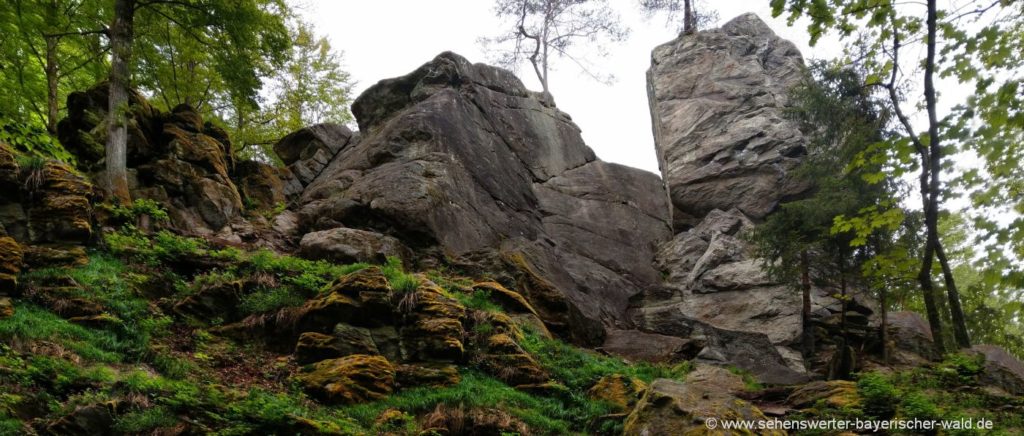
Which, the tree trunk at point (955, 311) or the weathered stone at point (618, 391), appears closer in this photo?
the tree trunk at point (955, 311)

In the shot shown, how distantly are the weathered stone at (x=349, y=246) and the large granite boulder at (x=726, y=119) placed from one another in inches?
491

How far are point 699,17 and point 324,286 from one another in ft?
80.4

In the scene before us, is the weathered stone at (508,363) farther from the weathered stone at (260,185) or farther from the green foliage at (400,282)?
the weathered stone at (260,185)

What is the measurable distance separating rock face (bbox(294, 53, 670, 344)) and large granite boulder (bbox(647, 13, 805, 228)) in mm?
1688

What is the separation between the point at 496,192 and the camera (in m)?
18.3

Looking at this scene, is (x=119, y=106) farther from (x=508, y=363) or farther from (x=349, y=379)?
(x=508, y=363)

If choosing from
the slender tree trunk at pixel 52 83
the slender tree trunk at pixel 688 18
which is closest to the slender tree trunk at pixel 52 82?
the slender tree trunk at pixel 52 83

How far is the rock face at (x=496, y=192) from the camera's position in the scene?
1483 centimetres

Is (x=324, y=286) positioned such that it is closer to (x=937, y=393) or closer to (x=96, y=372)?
(x=96, y=372)

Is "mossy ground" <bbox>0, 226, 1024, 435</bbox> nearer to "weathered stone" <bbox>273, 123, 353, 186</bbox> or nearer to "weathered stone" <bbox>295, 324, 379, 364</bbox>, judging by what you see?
"weathered stone" <bbox>295, 324, 379, 364</bbox>

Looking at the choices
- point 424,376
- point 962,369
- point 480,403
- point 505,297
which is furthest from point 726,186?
point 480,403

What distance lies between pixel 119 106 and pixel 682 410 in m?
12.4

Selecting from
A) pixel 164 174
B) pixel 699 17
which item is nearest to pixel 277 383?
pixel 164 174

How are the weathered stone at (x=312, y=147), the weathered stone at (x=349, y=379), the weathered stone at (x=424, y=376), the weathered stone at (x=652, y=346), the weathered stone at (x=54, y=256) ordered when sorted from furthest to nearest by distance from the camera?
the weathered stone at (x=312, y=147)
the weathered stone at (x=652, y=346)
the weathered stone at (x=54, y=256)
the weathered stone at (x=424, y=376)
the weathered stone at (x=349, y=379)
